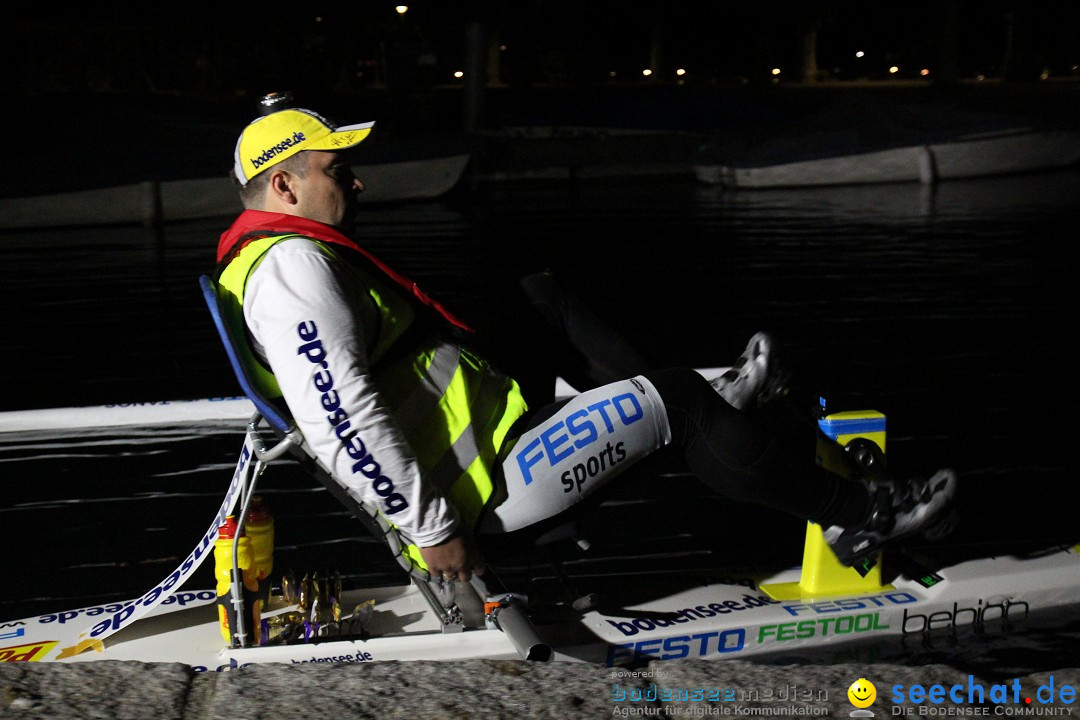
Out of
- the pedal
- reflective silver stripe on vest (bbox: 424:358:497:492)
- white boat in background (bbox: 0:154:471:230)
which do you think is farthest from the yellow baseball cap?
white boat in background (bbox: 0:154:471:230)

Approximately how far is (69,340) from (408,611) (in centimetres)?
509

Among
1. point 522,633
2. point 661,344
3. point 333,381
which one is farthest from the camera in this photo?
point 661,344

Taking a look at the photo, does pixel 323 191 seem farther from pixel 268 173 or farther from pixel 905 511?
pixel 905 511

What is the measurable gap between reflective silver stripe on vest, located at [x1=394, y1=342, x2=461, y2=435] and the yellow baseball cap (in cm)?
48

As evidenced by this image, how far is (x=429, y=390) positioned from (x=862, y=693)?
1.12 meters

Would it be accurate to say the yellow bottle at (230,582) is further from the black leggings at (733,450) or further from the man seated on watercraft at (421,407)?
the black leggings at (733,450)

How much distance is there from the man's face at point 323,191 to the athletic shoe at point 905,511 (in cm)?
134

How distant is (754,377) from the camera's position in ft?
9.12

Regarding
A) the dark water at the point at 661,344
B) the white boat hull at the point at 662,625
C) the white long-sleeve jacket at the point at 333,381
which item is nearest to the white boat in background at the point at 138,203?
the dark water at the point at 661,344

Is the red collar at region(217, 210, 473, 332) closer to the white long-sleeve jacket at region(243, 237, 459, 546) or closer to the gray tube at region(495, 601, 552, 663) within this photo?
the white long-sleeve jacket at region(243, 237, 459, 546)

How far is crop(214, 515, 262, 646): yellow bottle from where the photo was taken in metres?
2.53

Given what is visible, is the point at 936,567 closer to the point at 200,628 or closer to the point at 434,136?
the point at 200,628

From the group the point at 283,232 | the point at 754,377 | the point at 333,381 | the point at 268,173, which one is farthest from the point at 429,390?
the point at 754,377

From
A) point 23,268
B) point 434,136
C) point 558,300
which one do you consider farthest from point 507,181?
point 558,300
